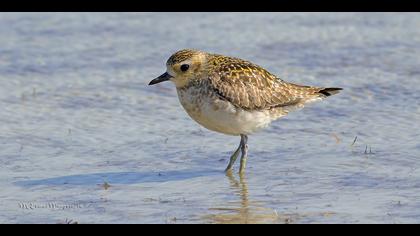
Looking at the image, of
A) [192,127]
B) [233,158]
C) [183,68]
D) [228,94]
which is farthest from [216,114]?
[192,127]

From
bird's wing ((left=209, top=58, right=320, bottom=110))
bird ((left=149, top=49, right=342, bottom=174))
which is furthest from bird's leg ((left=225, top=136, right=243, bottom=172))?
bird's wing ((left=209, top=58, right=320, bottom=110))

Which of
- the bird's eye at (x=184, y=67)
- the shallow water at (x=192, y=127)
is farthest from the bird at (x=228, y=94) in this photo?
the shallow water at (x=192, y=127)

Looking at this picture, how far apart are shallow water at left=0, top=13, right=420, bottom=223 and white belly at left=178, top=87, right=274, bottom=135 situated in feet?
1.60

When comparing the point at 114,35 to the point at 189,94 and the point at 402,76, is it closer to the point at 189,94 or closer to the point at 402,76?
the point at 402,76

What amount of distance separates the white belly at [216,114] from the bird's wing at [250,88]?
11cm

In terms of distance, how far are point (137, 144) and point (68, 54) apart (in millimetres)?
4978

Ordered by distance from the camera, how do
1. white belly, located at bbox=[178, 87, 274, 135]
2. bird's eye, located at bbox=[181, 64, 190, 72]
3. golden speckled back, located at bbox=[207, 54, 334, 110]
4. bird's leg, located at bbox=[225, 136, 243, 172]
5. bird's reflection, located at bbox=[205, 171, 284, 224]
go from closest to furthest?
bird's reflection, located at bbox=[205, 171, 284, 224] → white belly, located at bbox=[178, 87, 274, 135] → bird's leg, located at bbox=[225, 136, 243, 172] → golden speckled back, located at bbox=[207, 54, 334, 110] → bird's eye, located at bbox=[181, 64, 190, 72]

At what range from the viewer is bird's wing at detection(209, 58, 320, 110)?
1147cm

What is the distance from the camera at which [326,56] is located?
54.3 ft

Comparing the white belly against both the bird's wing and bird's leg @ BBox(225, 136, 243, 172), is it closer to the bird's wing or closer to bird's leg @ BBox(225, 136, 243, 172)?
the bird's wing

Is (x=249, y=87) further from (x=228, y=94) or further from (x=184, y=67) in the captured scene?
Answer: (x=184, y=67)

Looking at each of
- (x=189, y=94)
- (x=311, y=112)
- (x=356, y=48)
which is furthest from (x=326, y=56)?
(x=189, y=94)

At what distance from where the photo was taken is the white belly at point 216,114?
36.9ft

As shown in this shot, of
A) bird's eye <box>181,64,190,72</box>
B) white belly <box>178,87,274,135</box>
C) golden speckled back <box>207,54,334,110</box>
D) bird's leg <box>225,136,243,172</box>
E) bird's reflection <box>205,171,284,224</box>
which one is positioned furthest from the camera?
bird's eye <box>181,64,190,72</box>
